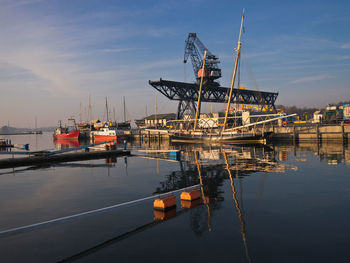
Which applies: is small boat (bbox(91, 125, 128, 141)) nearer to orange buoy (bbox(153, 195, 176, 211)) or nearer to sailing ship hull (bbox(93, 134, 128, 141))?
sailing ship hull (bbox(93, 134, 128, 141))

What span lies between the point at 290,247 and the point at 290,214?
305 centimetres

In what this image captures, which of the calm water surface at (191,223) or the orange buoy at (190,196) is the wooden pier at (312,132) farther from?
the orange buoy at (190,196)

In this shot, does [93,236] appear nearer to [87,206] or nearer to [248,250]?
[87,206]

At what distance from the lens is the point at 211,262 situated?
6.67 metres

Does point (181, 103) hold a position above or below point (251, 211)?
above

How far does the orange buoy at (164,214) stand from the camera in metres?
9.99

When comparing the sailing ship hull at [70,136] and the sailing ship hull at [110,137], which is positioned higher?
the sailing ship hull at [70,136]

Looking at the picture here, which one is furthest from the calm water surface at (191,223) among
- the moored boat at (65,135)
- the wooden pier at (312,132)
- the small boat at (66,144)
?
the moored boat at (65,135)

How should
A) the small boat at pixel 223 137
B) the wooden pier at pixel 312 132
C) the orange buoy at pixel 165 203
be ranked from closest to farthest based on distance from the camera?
the orange buoy at pixel 165 203
the wooden pier at pixel 312 132
the small boat at pixel 223 137

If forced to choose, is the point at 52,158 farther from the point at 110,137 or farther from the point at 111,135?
the point at 111,135

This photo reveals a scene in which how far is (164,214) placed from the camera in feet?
33.8

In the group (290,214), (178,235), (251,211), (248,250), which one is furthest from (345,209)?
(178,235)

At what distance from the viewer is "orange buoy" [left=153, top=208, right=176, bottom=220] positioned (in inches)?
393

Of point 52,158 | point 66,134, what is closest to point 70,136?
point 66,134
